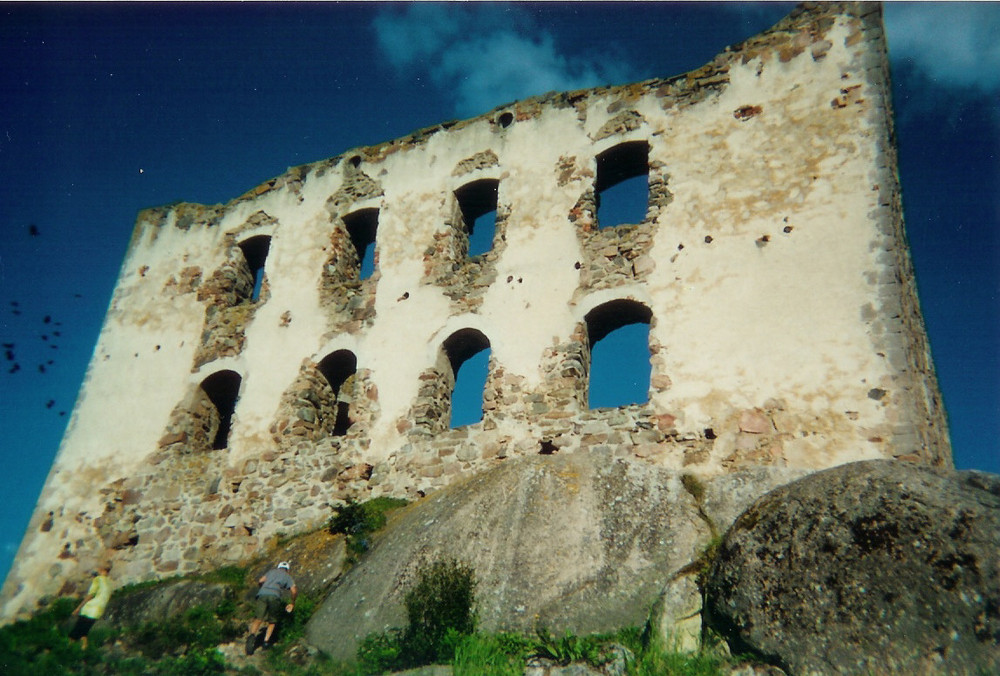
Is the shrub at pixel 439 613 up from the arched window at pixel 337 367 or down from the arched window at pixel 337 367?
down

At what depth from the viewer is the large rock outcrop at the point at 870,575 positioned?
4.62 meters

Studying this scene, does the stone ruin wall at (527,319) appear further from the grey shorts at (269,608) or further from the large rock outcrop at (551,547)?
the grey shorts at (269,608)

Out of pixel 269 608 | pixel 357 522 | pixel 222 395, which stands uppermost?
pixel 222 395

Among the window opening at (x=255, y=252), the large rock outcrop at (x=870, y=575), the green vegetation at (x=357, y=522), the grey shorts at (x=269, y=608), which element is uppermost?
the window opening at (x=255, y=252)

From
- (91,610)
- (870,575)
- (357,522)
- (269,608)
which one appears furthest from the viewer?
(91,610)

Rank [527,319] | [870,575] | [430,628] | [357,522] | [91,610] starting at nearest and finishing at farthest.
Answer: [870,575] < [430,628] < [357,522] < [91,610] < [527,319]

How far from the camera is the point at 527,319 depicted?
10.9 metres

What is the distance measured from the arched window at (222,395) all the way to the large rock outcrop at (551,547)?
5824 mm

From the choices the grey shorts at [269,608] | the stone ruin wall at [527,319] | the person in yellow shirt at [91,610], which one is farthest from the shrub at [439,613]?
the person in yellow shirt at [91,610]

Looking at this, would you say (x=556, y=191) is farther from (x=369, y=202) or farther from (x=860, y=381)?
(x=860, y=381)

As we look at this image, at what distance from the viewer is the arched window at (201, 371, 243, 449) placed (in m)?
13.4

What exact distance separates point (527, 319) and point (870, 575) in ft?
21.5

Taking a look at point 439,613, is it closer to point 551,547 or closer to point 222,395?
point 551,547

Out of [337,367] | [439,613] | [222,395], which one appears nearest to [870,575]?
[439,613]
